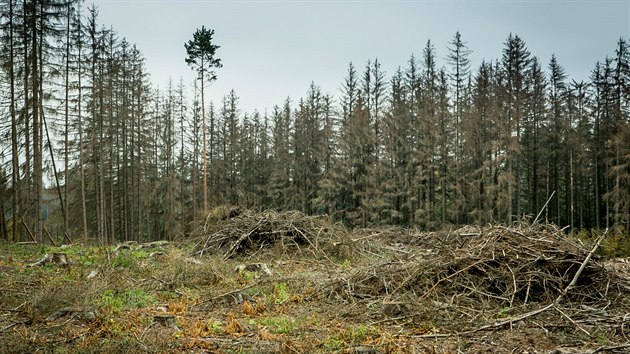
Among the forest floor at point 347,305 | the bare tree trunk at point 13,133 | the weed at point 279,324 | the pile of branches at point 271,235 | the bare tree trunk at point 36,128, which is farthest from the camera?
the bare tree trunk at point 13,133

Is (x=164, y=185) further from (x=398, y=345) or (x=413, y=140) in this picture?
(x=398, y=345)

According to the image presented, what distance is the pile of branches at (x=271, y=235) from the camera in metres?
12.2

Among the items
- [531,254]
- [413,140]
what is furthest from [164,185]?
[531,254]

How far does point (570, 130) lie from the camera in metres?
33.0

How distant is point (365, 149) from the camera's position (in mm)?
31781

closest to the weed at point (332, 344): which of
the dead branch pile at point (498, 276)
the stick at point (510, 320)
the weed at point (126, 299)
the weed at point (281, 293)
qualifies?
the stick at point (510, 320)

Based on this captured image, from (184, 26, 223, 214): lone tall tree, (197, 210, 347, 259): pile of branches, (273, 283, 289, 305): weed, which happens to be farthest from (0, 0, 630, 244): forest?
(273, 283, 289, 305): weed

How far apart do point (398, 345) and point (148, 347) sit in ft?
8.78

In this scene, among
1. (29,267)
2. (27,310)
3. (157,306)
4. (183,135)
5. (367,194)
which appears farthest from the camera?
(183,135)

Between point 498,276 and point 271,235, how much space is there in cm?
715

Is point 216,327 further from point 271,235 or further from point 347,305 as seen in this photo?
point 271,235

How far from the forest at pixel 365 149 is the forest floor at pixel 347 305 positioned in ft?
52.0

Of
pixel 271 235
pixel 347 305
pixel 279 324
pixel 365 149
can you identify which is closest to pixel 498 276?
pixel 347 305

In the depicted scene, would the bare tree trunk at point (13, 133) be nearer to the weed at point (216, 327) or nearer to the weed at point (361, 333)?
the weed at point (216, 327)
